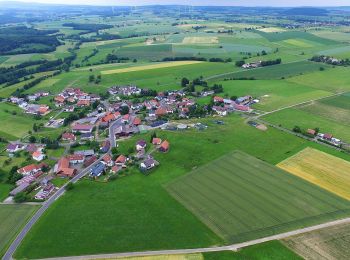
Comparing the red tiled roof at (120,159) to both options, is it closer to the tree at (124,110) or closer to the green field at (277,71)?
the tree at (124,110)

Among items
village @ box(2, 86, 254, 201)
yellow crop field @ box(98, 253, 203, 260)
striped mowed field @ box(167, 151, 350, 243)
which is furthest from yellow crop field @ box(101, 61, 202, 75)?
yellow crop field @ box(98, 253, 203, 260)

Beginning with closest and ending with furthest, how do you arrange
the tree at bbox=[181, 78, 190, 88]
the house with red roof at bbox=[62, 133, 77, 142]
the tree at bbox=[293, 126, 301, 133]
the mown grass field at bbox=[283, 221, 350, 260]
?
1. the mown grass field at bbox=[283, 221, 350, 260]
2. the tree at bbox=[293, 126, 301, 133]
3. the house with red roof at bbox=[62, 133, 77, 142]
4. the tree at bbox=[181, 78, 190, 88]

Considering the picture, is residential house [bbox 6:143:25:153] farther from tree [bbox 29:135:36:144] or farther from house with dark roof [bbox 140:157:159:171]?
house with dark roof [bbox 140:157:159:171]

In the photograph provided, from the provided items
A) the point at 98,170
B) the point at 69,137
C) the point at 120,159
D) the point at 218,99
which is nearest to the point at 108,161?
the point at 120,159

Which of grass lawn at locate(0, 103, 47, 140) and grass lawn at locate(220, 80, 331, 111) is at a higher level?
grass lawn at locate(220, 80, 331, 111)

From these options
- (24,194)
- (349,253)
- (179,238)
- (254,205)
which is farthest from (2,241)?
(349,253)

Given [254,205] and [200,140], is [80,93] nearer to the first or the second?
[200,140]
